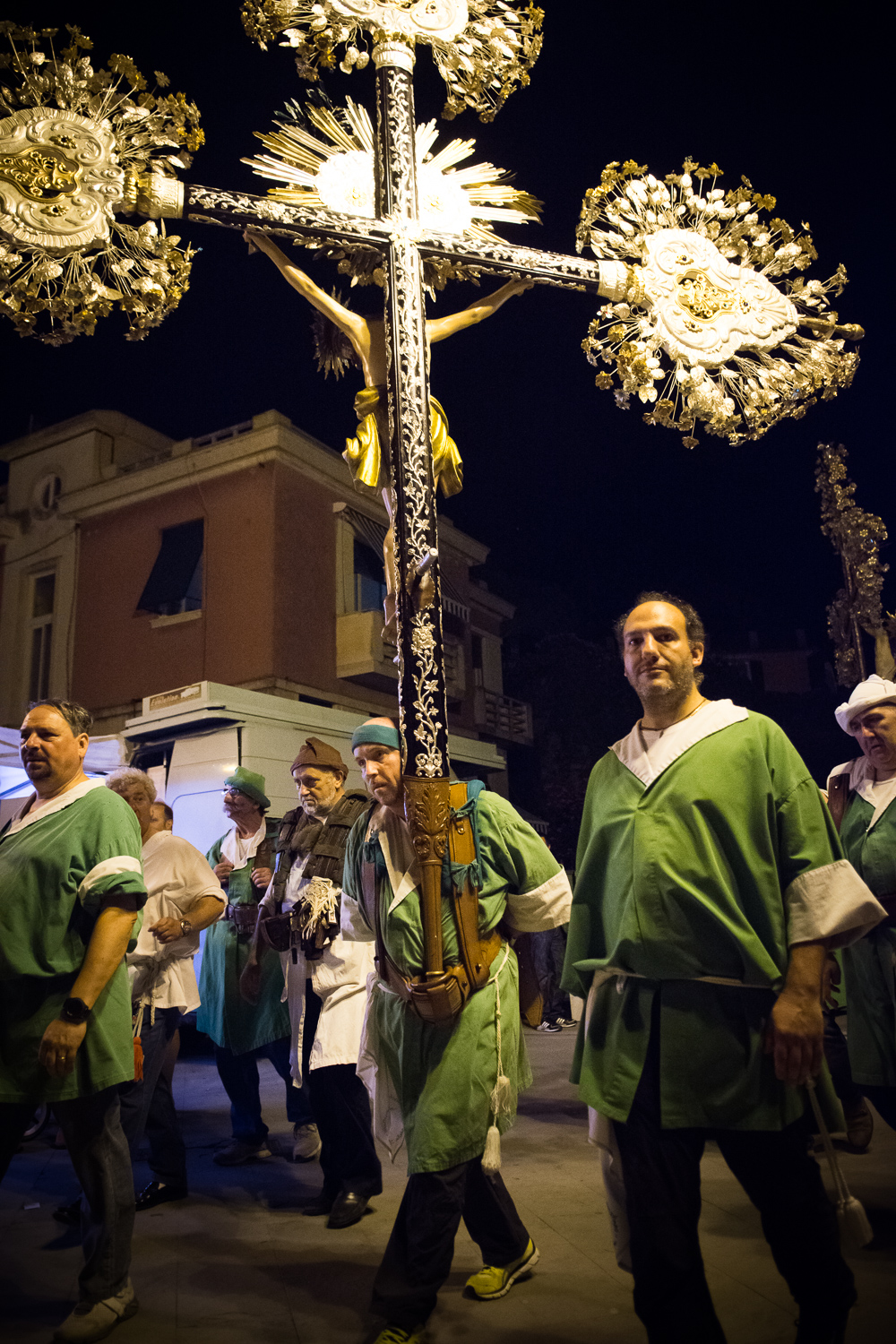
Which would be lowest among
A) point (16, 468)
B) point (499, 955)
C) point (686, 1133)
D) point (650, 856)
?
point (686, 1133)

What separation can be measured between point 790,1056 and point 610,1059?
403 millimetres

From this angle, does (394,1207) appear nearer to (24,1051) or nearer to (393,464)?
(24,1051)

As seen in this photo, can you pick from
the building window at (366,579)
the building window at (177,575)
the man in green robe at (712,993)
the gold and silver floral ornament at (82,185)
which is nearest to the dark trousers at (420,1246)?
the man in green robe at (712,993)

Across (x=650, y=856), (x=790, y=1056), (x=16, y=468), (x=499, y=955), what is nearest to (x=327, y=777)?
(x=499, y=955)

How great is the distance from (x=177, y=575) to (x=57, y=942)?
39.4 ft

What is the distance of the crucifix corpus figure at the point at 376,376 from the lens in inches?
144

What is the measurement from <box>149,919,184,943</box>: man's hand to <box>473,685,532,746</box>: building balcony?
13609 millimetres

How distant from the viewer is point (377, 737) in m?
3.45

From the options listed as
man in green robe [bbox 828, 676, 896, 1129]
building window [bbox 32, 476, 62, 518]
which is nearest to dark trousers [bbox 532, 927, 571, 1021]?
man in green robe [bbox 828, 676, 896, 1129]

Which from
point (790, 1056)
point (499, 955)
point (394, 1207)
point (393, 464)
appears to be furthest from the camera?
point (394, 1207)

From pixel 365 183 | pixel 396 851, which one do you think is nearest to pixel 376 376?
pixel 365 183

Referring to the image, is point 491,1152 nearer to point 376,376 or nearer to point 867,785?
point 867,785

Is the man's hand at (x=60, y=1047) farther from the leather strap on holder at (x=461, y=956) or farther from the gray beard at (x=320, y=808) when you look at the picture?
the gray beard at (x=320, y=808)

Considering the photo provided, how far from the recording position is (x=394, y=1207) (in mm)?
4012
